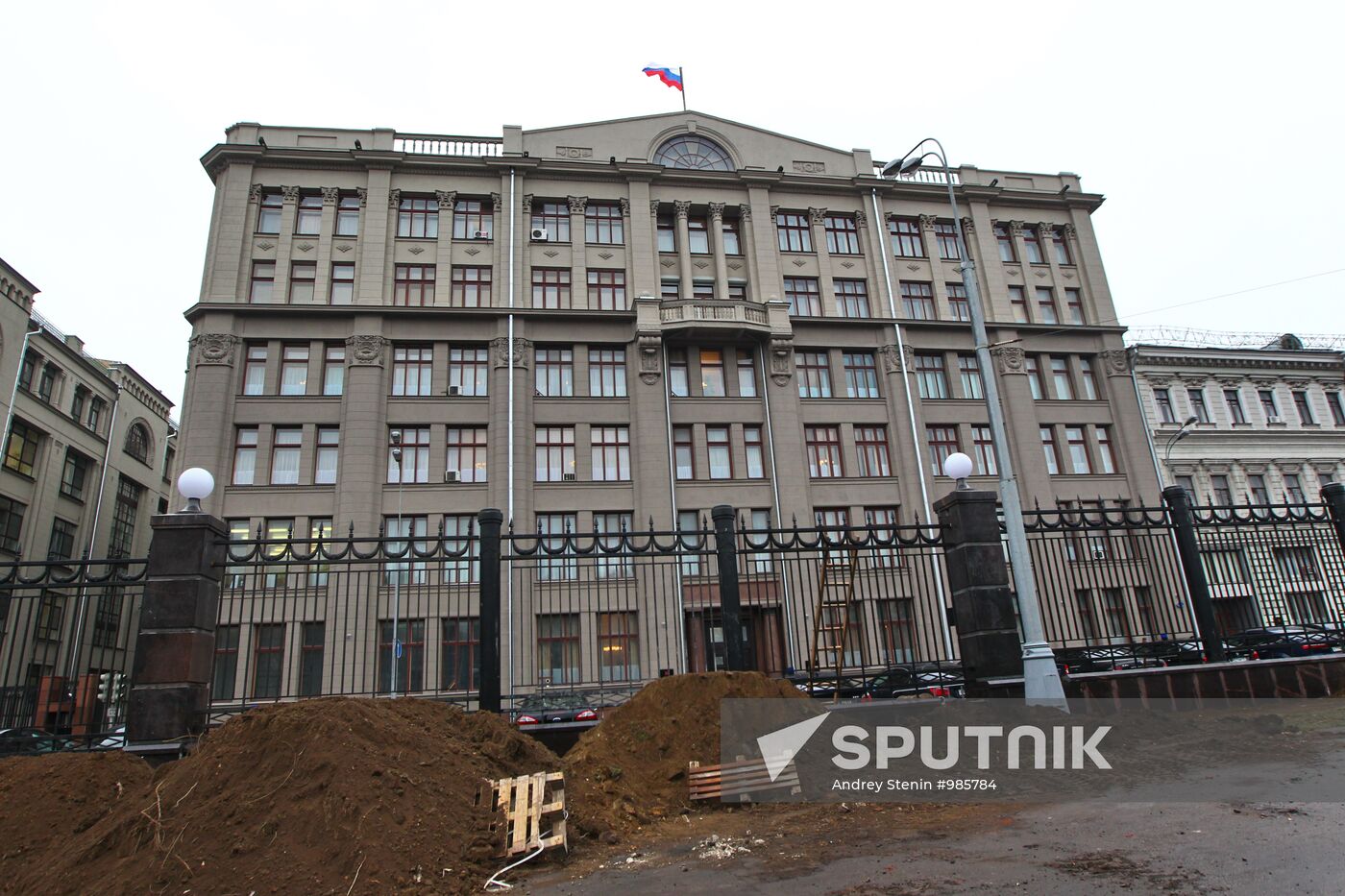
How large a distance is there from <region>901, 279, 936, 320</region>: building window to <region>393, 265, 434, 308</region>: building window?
74.7ft

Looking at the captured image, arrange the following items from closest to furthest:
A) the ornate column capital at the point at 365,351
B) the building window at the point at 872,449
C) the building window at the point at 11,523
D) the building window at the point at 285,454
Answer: the building window at the point at 285,454
the ornate column capital at the point at 365,351
the building window at the point at 11,523
the building window at the point at 872,449

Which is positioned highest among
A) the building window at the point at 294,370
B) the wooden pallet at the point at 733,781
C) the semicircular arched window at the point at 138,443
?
the semicircular arched window at the point at 138,443

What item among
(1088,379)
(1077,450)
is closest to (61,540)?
(1077,450)

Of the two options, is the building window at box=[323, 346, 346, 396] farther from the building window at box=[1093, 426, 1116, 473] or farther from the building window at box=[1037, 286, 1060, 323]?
the building window at box=[1093, 426, 1116, 473]

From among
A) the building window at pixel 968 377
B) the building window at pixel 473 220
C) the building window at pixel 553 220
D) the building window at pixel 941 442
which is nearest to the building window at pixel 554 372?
the building window at pixel 553 220

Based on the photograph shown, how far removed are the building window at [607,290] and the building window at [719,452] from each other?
723 centimetres

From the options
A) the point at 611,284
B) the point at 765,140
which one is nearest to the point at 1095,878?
the point at 611,284

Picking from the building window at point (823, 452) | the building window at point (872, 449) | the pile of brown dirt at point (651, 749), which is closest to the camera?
the pile of brown dirt at point (651, 749)

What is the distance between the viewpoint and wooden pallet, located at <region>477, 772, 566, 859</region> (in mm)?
6715

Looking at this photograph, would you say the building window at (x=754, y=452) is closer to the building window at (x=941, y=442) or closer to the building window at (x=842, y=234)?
the building window at (x=941, y=442)

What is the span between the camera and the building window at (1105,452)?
36.4 m

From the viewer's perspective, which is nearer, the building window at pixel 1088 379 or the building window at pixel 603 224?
the building window at pixel 603 224

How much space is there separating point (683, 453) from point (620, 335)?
6.14 m

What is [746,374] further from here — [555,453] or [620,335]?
[555,453]
